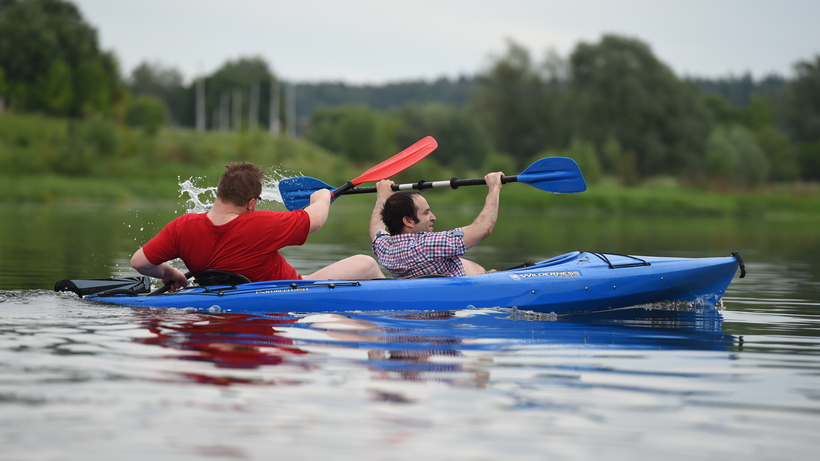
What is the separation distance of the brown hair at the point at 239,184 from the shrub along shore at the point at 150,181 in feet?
85.4

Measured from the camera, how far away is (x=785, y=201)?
36.9 m

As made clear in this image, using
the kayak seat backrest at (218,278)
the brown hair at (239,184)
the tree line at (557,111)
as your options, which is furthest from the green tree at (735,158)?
the brown hair at (239,184)

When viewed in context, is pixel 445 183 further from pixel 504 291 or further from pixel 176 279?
pixel 176 279

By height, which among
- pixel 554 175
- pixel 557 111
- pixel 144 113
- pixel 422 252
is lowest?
pixel 422 252

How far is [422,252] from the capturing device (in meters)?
6.12

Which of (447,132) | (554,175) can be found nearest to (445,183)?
(554,175)

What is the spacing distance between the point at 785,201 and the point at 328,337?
36.0 m

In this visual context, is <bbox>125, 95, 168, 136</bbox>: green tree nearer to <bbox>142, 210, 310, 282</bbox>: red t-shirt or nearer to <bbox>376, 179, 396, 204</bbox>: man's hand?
<bbox>376, 179, 396, 204</bbox>: man's hand

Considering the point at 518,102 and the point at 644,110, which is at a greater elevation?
the point at 518,102

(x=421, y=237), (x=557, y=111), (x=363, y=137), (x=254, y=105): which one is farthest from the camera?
(x=254, y=105)

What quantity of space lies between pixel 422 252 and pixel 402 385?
8.25 feet

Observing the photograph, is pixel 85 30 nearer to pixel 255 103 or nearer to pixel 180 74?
pixel 255 103

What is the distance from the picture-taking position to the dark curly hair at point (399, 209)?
6078 millimetres

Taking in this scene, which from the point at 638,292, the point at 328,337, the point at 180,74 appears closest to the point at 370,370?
the point at 328,337
